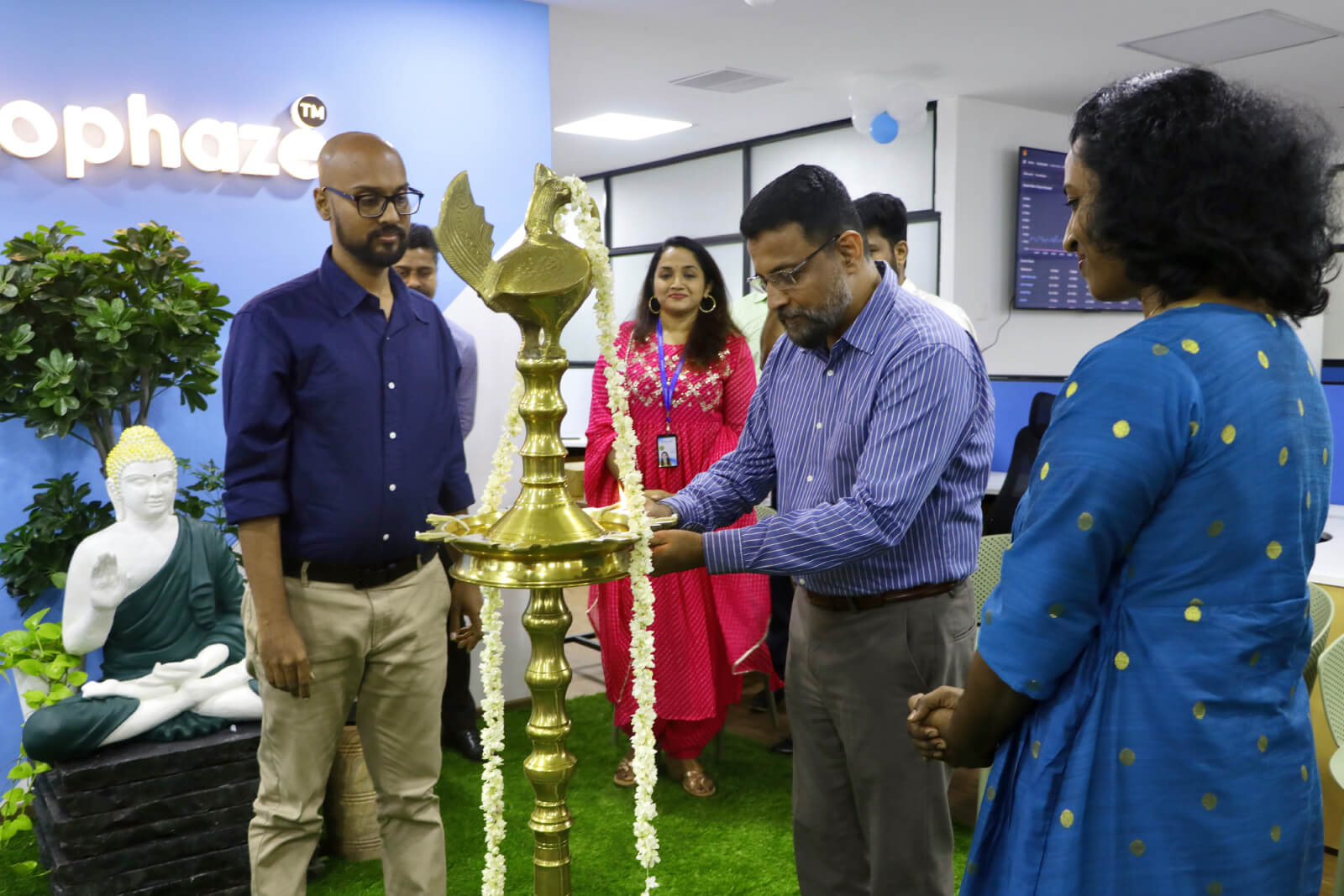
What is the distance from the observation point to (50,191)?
10.2 ft

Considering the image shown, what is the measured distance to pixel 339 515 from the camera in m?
2.01

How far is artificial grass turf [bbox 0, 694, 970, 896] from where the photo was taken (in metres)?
2.70

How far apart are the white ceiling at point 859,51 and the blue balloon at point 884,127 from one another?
269 mm

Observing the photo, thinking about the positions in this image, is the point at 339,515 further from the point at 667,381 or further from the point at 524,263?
the point at 667,381

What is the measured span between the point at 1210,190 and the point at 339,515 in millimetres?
1591

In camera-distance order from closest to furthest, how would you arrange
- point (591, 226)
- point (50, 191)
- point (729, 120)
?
point (591, 226) < point (50, 191) < point (729, 120)

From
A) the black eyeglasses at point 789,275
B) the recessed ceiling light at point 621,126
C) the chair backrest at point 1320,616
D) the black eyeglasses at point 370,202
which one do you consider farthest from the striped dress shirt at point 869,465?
the recessed ceiling light at point 621,126

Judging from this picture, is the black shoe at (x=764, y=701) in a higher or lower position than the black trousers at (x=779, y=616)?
lower

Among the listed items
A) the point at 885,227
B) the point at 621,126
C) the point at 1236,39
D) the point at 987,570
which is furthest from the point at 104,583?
the point at 1236,39

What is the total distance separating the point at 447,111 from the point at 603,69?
2.13 metres

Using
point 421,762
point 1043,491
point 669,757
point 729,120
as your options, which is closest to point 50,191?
point 421,762

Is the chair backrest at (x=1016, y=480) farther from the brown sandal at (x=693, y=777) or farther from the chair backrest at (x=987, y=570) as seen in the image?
the brown sandal at (x=693, y=777)

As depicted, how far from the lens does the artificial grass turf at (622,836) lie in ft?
8.86

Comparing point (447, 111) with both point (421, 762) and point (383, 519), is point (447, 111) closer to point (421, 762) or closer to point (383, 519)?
point (383, 519)
